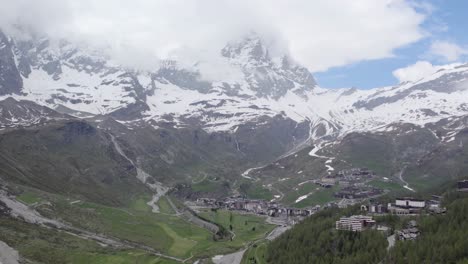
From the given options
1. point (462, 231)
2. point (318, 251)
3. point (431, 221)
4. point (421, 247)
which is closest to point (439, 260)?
point (421, 247)

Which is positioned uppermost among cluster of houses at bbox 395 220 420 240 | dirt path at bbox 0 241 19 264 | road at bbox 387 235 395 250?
cluster of houses at bbox 395 220 420 240

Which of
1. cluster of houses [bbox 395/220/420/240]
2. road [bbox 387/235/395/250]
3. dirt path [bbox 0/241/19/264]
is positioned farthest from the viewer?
dirt path [bbox 0/241/19/264]

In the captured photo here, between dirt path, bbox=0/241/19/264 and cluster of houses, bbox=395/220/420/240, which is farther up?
cluster of houses, bbox=395/220/420/240

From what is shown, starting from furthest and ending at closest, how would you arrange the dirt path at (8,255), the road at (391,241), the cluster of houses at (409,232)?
the dirt path at (8,255), the cluster of houses at (409,232), the road at (391,241)

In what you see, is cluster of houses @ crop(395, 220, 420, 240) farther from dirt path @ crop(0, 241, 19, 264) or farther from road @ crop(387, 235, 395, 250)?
dirt path @ crop(0, 241, 19, 264)

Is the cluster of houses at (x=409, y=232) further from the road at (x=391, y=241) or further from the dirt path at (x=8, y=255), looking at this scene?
the dirt path at (x=8, y=255)

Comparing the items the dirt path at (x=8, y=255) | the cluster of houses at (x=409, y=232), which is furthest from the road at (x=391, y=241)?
the dirt path at (x=8, y=255)

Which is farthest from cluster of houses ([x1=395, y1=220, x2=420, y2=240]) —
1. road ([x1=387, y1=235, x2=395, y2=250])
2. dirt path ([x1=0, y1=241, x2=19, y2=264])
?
dirt path ([x1=0, y1=241, x2=19, y2=264])

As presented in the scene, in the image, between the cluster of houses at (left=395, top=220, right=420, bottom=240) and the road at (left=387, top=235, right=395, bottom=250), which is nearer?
the road at (left=387, top=235, right=395, bottom=250)

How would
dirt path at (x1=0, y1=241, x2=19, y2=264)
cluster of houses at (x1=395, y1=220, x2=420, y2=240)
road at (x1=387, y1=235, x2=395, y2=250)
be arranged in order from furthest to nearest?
dirt path at (x1=0, y1=241, x2=19, y2=264)
cluster of houses at (x1=395, y1=220, x2=420, y2=240)
road at (x1=387, y1=235, x2=395, y2=250)

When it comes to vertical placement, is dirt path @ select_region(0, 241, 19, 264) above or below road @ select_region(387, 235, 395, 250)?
below

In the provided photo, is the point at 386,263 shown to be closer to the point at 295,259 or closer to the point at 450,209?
the point at 295,259
